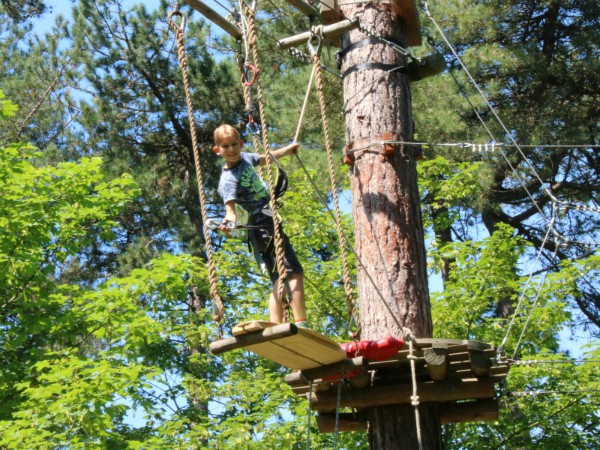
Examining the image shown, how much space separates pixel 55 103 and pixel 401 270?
1571 centimetres

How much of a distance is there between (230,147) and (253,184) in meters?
0.27

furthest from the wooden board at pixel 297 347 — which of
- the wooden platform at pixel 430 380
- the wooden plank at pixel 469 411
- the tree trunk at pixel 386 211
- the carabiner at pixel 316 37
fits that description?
the carabiner at pixel 316 37

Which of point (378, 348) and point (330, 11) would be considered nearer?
point (378, 348)

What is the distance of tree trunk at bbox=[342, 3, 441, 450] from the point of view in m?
5.14

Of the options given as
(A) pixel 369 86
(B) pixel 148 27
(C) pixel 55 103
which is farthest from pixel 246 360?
(C) pixel 55 103

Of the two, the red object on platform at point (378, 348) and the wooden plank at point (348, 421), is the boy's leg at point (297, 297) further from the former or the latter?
the wooden plank at point (348, 421)

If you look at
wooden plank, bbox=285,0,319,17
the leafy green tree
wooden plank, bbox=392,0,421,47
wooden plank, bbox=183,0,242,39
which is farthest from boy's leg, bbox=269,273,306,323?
the leafy green tree

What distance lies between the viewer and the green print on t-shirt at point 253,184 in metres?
5.30

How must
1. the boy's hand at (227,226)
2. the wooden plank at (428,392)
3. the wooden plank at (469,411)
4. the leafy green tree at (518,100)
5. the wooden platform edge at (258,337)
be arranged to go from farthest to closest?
the leafy green tree at (518,100) < the wooden plank at (469,411) < the wooden plank at (428,392) < the boy's hand at (227,226) < the wooden platform edge at (258,337)

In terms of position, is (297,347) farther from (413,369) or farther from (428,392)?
(428,392)

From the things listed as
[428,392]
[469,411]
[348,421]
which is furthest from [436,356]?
[348,421]

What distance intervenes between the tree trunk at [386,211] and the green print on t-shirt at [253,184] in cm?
64

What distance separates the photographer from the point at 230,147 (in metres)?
5.22

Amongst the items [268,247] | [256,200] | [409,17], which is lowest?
[268,247]
